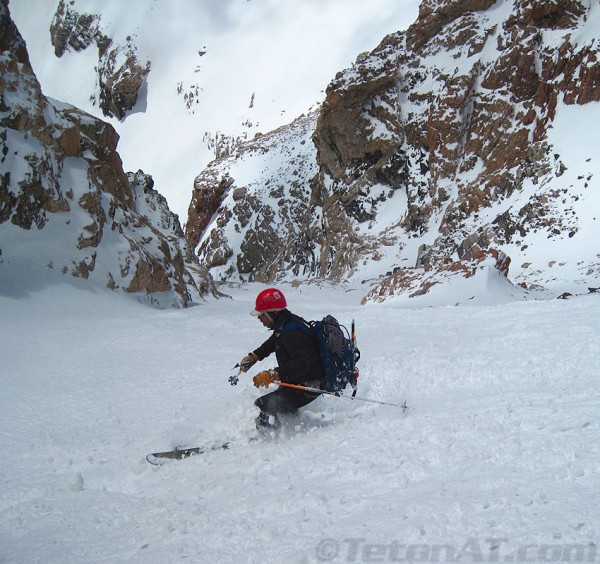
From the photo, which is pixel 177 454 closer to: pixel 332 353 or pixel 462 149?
pixel 332 353

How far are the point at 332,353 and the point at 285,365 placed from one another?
55 centimetres

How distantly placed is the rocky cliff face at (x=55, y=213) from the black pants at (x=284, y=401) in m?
10.8

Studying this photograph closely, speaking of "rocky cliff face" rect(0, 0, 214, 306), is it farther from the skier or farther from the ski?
the skier

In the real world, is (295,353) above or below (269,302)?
below

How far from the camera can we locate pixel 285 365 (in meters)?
5.23

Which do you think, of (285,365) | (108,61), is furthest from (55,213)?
(108,61)

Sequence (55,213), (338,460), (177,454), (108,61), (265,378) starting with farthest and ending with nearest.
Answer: (108,61) → (55,213) → (265,378) → (177,454) → (338,460)

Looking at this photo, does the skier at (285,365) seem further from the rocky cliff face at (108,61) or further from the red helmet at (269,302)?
the rocky cliff face at (108,61)

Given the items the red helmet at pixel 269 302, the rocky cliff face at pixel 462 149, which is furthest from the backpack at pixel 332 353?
the rocky cliff face at pixel 462 149

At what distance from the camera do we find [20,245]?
45.5 feet

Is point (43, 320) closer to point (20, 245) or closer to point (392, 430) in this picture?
point (20, 245)

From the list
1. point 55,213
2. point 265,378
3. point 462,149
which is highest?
point 462,149

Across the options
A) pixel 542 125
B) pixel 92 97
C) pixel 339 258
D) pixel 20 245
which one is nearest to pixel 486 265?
pixel 20 245

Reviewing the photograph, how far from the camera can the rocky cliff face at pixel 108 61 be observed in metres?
94.1
